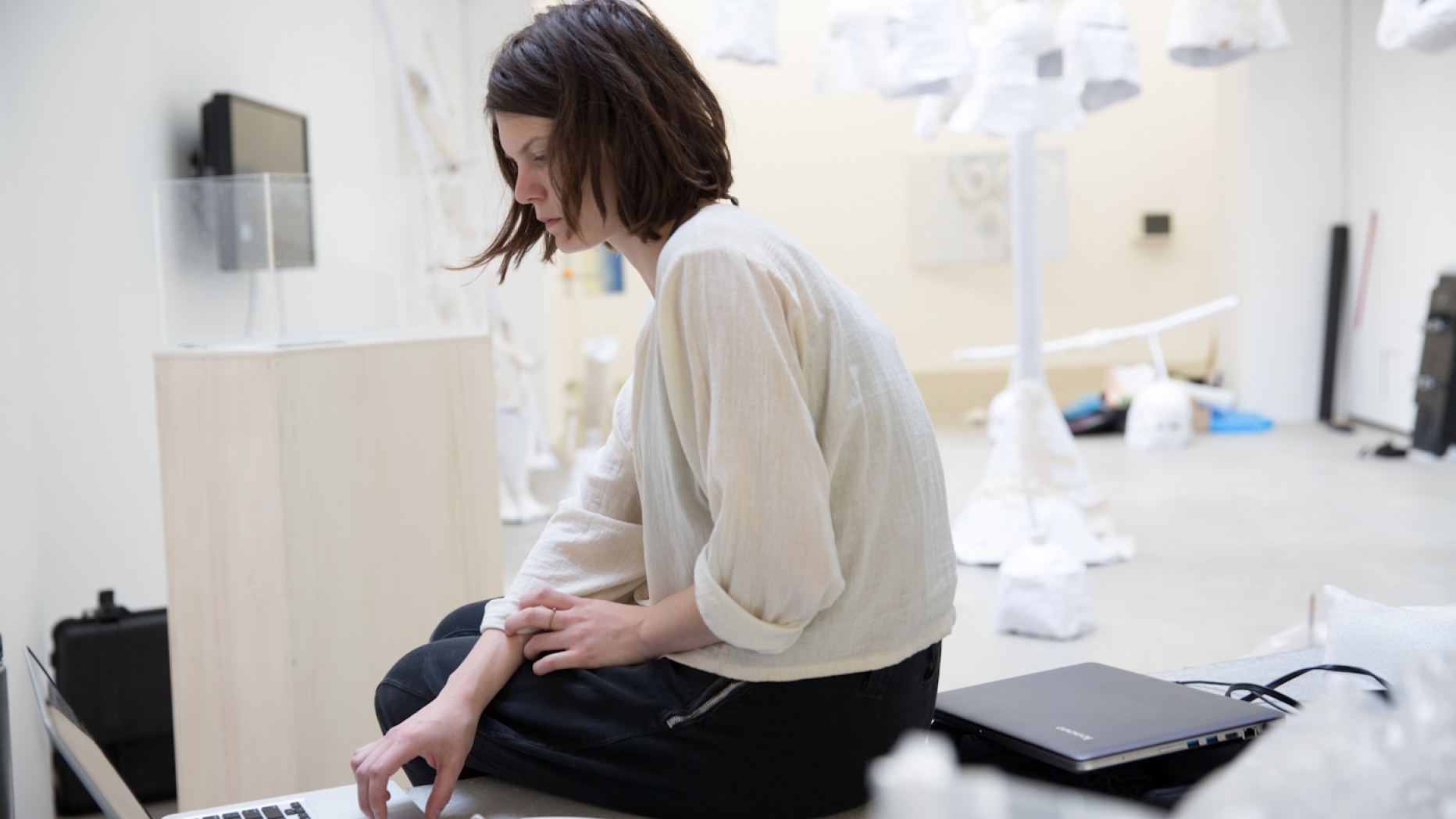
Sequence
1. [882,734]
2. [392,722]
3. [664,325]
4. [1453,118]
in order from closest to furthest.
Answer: [664,325] < [882,734] < [392,722] < [1453,118]

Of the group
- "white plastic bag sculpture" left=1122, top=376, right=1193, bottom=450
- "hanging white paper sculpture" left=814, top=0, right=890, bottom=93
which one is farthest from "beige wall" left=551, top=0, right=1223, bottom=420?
"hanging white paper sculpture" left=814, top=0, right=890, bottom=93

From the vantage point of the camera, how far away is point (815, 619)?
1118 millimetres

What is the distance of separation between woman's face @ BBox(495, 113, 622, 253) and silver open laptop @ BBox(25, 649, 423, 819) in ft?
1.95

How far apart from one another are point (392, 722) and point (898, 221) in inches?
310

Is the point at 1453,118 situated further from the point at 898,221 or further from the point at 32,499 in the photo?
the point at 32,499

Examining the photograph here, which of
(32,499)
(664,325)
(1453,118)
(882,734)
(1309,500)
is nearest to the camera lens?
(664,325)

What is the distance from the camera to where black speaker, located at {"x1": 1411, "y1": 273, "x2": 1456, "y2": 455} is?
5602mm

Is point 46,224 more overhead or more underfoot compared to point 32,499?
more overhead

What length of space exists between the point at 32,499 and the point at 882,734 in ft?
6.21

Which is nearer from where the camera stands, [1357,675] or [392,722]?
[392,722]

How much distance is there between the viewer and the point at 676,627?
3.74 ft

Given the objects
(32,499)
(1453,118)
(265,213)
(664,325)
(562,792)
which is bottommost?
(562,792)

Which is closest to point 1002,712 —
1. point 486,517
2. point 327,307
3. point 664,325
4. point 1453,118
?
point 664,325

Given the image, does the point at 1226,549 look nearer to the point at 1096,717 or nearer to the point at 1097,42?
the point at 1097,42
